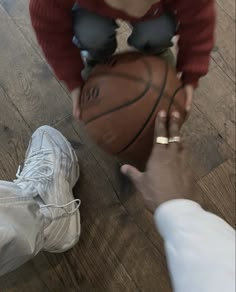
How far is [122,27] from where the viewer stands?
1420mm

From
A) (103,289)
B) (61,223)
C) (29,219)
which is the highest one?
(29,219)

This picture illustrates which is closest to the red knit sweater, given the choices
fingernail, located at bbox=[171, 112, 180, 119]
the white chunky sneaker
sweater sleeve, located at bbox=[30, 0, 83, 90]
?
sweater sleeve, located at bbox=[30, 0, 83, 90]

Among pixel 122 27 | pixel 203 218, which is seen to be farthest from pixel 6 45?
pixel 203 218

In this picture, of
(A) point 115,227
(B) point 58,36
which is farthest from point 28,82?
(A) point 115,227

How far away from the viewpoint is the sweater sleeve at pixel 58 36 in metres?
0.93

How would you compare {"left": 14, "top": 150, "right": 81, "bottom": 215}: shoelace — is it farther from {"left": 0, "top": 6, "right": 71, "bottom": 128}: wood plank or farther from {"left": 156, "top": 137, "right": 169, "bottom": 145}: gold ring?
{"left": 156, "top": 137, "right": 169, "bottom": 145}: gold ring

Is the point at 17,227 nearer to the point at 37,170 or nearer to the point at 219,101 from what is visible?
the point at 37,170

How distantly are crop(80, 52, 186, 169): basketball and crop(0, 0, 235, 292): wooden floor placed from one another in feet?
1.21

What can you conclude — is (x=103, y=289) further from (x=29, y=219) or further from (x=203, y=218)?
(x=203, y=218)

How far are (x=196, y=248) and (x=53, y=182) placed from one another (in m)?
0.62

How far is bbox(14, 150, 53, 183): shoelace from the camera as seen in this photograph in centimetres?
124

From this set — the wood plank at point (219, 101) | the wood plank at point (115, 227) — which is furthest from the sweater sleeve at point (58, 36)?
the wood plank at point (219, 101)

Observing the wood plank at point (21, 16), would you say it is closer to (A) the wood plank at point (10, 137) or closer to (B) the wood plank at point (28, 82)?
(B) the wood plank at point (28, 82)

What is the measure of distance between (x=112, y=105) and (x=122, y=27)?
59cm
